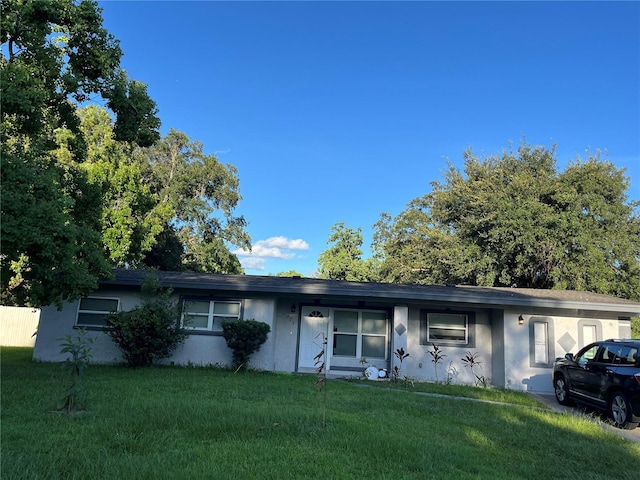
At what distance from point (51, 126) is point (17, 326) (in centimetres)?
1252

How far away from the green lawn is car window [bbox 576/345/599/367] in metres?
1.80

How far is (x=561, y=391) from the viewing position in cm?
1115

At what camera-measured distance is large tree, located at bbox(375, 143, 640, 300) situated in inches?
843

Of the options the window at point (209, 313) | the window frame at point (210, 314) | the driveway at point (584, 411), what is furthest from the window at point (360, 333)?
the driveway at point (584, 411)

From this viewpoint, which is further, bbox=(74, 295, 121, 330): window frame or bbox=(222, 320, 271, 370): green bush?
bbox=(74, 295, 121, 330): window frame

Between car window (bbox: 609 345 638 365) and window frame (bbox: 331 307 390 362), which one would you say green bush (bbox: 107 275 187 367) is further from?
car window (bbox: 609 345 638 365)

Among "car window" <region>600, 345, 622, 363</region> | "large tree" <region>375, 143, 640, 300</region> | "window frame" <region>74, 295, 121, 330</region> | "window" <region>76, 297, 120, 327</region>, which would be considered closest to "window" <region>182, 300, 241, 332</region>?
"window frame" <region>74, 295, 121, 330</region>

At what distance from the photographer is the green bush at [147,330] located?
12086mm

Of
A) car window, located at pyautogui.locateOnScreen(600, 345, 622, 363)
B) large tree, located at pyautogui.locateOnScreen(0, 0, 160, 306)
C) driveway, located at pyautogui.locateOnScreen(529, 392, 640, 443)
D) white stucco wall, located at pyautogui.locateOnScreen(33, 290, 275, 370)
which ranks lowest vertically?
driveway, located at pyautogui.locateOnScreen(529, 392, 640, 443)

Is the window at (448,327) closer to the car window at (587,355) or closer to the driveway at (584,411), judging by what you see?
the driveway at (584,411)

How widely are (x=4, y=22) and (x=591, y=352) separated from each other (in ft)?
43.6

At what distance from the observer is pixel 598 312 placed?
1355 centimetres

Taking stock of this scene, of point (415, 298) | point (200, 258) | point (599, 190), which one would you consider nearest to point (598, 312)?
point (415, 298)

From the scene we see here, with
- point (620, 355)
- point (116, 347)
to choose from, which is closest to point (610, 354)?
point (620, 355)
